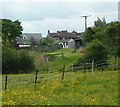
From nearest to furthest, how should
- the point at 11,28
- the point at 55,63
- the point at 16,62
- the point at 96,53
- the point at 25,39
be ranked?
the point at 96,53
the point at 16,62
the point at 55,63
the point at 11,28
the point at 25,39

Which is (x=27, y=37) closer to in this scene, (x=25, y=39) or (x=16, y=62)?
(x=25, y=39)

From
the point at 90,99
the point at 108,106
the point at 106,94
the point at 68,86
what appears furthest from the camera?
the point at 68,86

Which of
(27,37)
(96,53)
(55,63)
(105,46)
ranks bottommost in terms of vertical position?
(55,63)

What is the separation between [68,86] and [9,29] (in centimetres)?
7192

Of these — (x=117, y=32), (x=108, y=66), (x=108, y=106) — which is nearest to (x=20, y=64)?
(x=108, y=66)

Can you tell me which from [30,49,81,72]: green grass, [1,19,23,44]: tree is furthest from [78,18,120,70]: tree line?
[1,19,23,44]: tree

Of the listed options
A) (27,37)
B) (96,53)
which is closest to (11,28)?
(27,37)

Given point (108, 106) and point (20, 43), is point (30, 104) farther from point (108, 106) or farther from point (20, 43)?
point (20, 43)

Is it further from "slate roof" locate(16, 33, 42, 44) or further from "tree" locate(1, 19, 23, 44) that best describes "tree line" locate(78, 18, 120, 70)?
"slate roof" locate(16, 33, 42, 44)

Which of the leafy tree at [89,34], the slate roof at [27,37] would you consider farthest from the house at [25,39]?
the leafy tree at [89,34]

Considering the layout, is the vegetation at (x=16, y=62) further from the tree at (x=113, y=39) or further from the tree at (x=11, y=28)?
the tree at (x=11, y=28)

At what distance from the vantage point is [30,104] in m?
12.3

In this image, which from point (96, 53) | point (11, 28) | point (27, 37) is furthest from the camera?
point (27, 37)

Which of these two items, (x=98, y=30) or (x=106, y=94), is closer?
(x=106, y=94)
